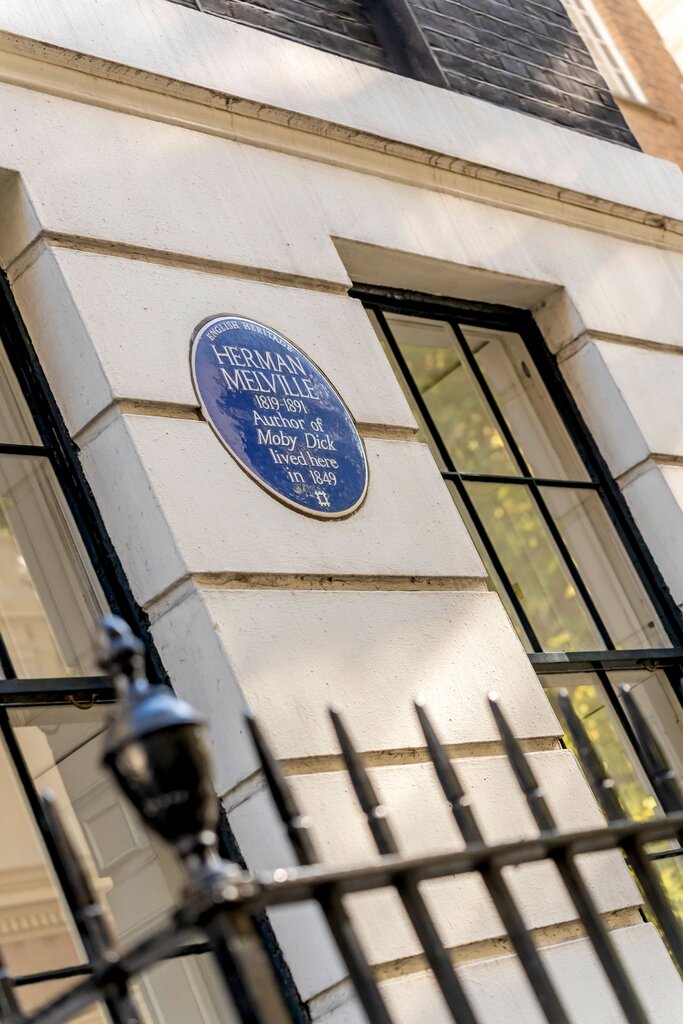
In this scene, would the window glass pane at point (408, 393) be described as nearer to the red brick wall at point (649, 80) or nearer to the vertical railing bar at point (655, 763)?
the vertical railing bar at point (655, 763)

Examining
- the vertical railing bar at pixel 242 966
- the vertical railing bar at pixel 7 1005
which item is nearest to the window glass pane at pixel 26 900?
the vertical railing bar at pixel 7 1005

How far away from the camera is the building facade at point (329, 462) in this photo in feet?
12.0

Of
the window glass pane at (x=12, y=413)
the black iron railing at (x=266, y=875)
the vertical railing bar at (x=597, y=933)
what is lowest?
the vertical railing bar at (x=597, y=933)

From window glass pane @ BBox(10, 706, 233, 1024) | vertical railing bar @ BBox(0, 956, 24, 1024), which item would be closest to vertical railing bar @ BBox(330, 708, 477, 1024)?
vertical railing bar @ BBox(0, 956, 24, 1024)

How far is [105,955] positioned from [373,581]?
2.45 metres

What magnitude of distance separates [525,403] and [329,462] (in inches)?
73.9

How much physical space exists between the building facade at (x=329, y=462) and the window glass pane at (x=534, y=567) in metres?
0.01

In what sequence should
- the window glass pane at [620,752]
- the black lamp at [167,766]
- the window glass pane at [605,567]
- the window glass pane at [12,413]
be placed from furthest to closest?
1. the window glass pane at [605,567]
2. the window glass pane at [620,752]
3. the window glass pane at [12,413]
4. the black lamp at [167,766]

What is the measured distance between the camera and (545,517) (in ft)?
18.6

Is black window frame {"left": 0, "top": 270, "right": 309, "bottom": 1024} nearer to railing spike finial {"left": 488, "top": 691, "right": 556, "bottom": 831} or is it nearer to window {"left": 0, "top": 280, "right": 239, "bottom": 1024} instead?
window {"left": 0, "top": 280, "right": 239, "bottom": 1024}

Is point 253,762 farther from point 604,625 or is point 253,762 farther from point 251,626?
point 604,625

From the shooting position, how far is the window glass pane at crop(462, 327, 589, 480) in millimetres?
5930

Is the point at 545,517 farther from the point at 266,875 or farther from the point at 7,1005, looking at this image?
the point at 266,875

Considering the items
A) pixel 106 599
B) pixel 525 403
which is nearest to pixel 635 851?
pixel 106 599
